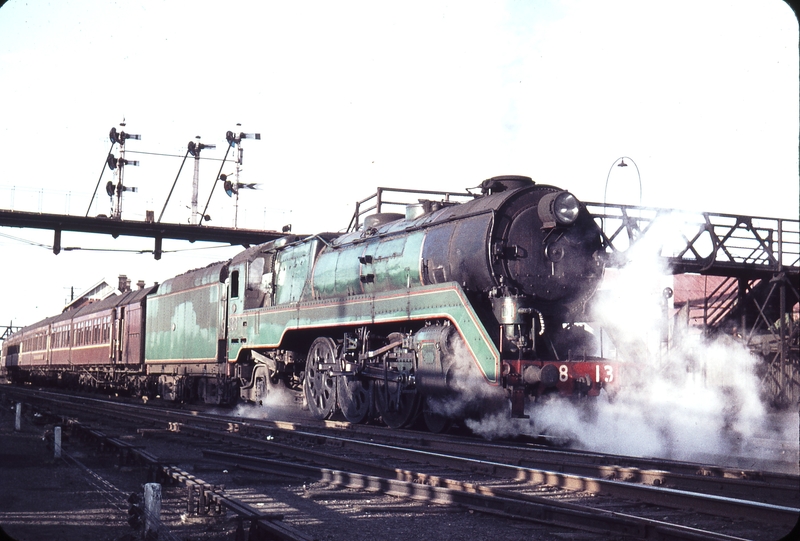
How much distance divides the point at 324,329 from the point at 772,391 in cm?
1138

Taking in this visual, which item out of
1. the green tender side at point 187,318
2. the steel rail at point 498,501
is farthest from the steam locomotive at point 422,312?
the steel rail at point 498,501

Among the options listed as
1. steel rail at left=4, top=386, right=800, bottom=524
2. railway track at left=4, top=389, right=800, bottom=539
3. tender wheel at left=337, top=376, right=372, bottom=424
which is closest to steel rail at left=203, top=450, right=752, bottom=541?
railway track at left=4, top=389, right=800, bottom=539

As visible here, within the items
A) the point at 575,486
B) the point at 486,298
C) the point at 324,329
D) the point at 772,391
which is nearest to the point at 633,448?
the point at 486,298

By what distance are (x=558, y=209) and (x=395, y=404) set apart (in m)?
4.06

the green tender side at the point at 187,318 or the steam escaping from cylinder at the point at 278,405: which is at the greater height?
the green tender side at the point at 187,318

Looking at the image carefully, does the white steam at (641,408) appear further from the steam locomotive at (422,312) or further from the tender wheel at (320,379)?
the tender wheel at (320,379)

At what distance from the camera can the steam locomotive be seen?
1077 centimetres

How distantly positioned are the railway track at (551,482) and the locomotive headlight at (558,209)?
3.25m

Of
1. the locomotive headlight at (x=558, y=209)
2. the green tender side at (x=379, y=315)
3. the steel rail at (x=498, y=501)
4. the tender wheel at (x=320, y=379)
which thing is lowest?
the steel rail at (x=498, y=501)

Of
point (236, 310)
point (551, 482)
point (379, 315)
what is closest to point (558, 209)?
point (379, 315)

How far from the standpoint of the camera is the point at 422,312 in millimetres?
11695

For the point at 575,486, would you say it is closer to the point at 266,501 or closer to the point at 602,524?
the point at 602,524

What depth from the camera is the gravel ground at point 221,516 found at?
19.2 feet

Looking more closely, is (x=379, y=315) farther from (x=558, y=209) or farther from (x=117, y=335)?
(x=117, y=335)
